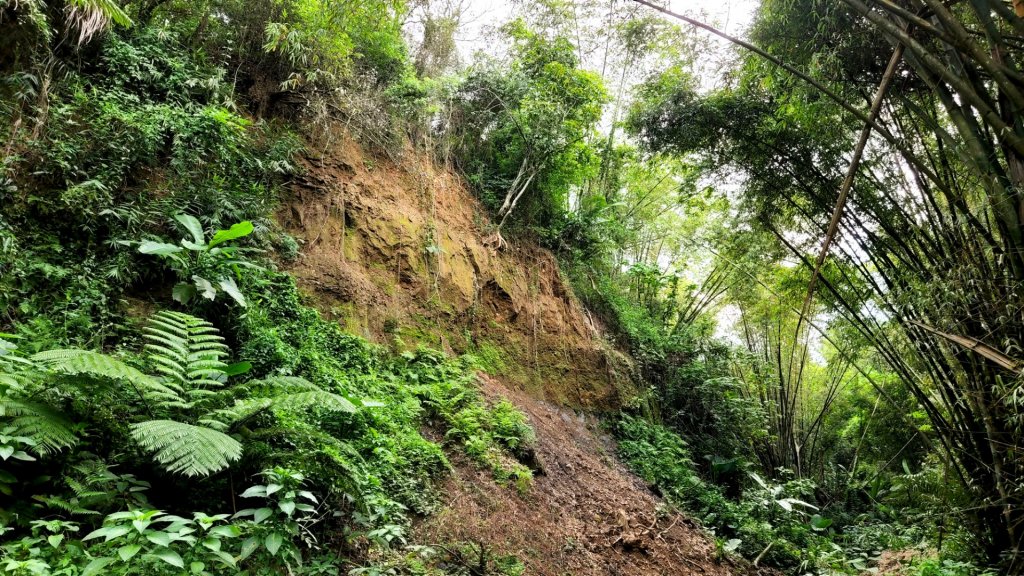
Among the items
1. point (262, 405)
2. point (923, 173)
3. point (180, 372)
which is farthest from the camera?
point (923, 173)

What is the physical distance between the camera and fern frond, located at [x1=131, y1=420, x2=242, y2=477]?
1864mm

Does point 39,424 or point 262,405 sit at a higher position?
point 262,405

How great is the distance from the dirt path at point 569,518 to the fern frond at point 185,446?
4.83ft

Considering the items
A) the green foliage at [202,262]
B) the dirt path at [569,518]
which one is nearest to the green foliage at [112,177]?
the green foliage at [202,262]

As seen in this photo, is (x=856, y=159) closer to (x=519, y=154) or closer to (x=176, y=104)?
(x=176, y=104)

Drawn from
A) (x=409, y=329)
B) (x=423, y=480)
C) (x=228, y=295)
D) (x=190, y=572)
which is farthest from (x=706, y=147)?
(x=190, y=572)

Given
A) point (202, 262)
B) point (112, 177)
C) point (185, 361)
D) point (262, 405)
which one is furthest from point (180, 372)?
point (112, 177)

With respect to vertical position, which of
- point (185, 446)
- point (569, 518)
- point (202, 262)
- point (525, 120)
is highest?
point (525, 120)

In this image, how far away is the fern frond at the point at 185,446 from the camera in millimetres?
1864

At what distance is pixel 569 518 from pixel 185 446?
3359 mm

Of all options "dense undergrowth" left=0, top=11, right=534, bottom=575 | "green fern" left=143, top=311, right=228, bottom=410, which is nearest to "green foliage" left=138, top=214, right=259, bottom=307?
"dense undergrowth" left=0, top=11, right=534, bottom=575

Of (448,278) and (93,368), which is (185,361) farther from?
(448,278)

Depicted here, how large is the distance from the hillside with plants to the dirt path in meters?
0.04

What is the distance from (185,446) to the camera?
1.91 m
